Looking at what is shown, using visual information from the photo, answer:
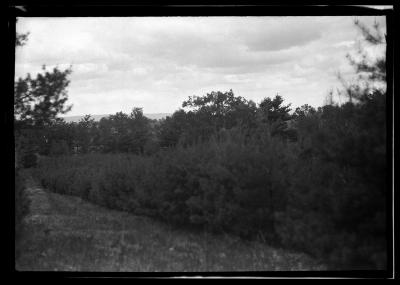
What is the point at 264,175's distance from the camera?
5250 millimetres

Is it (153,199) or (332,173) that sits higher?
(332,173)

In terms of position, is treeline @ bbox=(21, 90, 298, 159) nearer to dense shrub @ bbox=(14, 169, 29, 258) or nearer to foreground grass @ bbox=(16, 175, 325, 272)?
A: dense shrub @ bbox=(14, 169, 29, 258)

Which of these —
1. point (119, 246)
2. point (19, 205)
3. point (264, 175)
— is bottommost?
point (119, 246)

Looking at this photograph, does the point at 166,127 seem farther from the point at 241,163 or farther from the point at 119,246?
the point at 119,246

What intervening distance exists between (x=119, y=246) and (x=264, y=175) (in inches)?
91.1

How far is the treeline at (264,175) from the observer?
413 cm

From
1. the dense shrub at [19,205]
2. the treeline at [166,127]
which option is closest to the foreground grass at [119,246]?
the dense shrub at [19,205]

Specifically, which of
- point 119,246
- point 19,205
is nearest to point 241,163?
point 119,246

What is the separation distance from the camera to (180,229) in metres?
5.76

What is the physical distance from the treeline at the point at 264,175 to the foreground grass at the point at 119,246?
0.18 m

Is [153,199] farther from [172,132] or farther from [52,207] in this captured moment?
[52,207]

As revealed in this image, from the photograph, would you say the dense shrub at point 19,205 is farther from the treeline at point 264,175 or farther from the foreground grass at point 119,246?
the treeline at point 264,175
